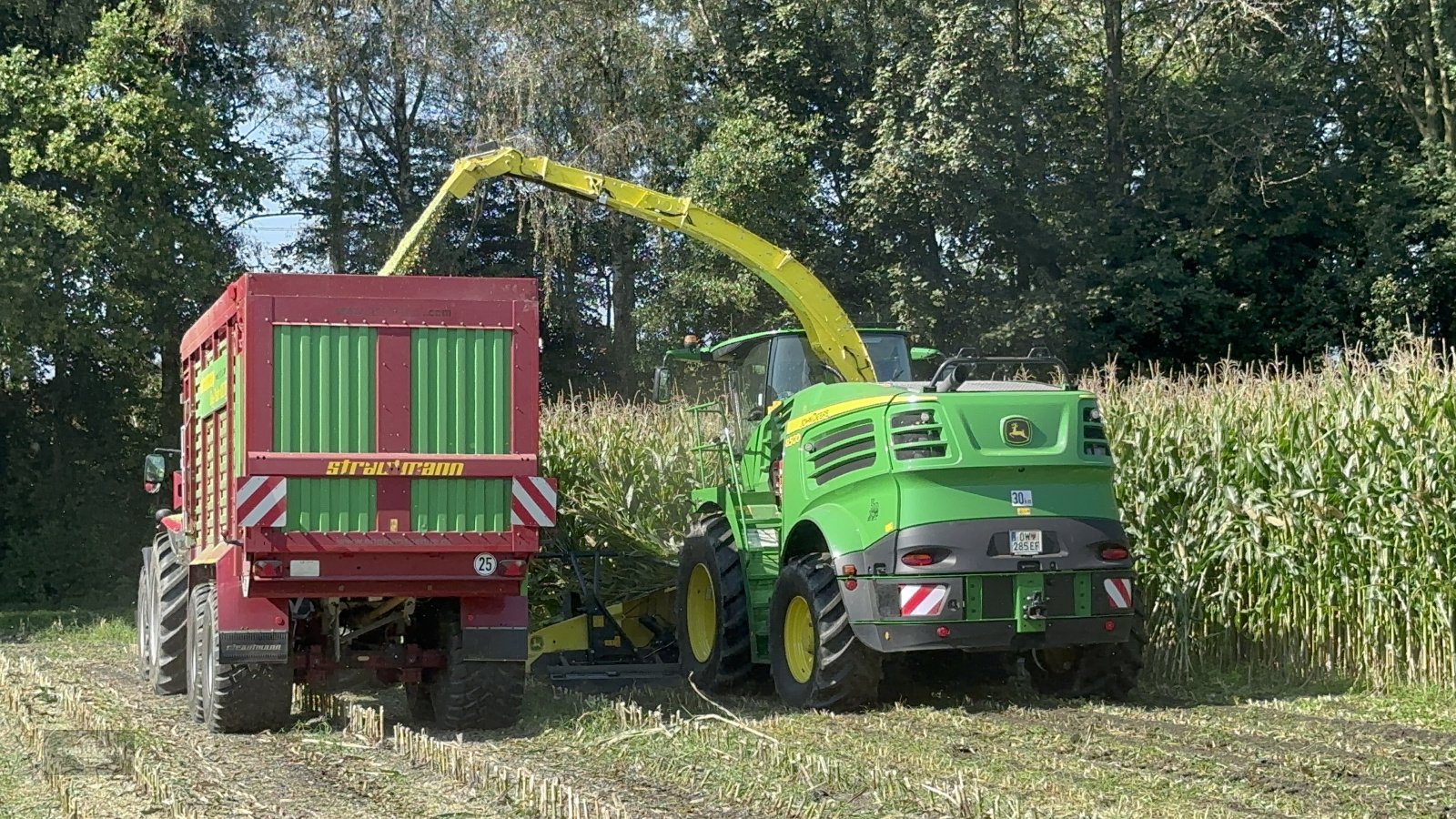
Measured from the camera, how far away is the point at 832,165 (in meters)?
29.7

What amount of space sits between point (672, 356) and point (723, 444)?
34.2 inches

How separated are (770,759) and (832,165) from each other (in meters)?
21.9

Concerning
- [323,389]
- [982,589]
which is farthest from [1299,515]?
[323,389]

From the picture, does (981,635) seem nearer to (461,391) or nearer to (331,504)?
(461,391)

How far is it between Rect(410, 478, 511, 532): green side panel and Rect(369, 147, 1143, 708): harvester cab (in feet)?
7.08

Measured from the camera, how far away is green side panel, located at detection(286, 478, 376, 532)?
33.0 feet

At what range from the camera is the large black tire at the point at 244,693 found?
33.8ft

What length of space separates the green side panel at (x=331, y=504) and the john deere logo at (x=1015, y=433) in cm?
404

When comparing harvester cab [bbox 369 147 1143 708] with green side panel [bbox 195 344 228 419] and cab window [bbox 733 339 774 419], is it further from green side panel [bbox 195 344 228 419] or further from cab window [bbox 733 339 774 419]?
green side panel [bbox 195 344 228 419]

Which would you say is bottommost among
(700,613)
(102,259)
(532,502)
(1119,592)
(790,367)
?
(700,613)

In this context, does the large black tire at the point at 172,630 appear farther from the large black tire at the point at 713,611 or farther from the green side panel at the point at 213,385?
the large black tire at the point at 713,611

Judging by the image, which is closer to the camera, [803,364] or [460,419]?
[460,419]

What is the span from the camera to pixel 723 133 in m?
28.0

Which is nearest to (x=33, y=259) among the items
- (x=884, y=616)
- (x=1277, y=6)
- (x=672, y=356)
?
(x=672, y=356)
